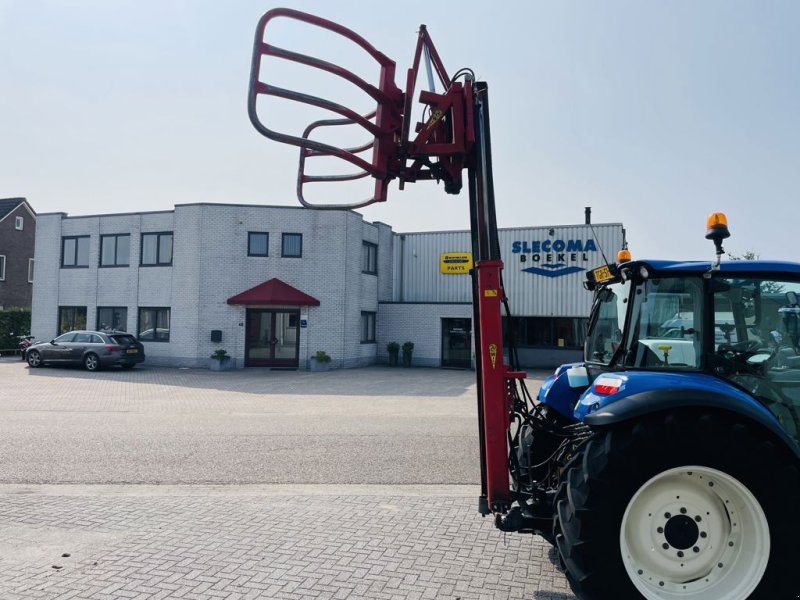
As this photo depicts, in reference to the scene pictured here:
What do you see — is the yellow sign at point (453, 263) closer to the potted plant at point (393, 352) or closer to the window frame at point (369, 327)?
the window frame at point (369, 327)

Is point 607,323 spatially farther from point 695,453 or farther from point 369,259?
point 369,259

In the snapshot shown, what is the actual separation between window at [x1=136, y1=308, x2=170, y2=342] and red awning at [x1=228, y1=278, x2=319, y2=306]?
127 inches

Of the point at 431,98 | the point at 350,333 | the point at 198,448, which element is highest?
the point at 431,98

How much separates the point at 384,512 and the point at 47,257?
2599 centimetres

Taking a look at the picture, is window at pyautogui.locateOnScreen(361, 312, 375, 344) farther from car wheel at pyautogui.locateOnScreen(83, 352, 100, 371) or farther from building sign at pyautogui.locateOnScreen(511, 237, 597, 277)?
car wheel at pyautogui.locateOnScreen(83, 352, 100, 371)

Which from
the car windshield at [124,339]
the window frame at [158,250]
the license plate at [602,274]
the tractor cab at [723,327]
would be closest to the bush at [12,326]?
the window frame at [158,250]

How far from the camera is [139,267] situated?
24.4 metres

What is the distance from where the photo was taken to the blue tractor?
10.5 ft

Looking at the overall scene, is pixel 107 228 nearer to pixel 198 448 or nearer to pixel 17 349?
pixel 17 349

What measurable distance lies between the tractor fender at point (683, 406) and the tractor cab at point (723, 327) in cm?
26

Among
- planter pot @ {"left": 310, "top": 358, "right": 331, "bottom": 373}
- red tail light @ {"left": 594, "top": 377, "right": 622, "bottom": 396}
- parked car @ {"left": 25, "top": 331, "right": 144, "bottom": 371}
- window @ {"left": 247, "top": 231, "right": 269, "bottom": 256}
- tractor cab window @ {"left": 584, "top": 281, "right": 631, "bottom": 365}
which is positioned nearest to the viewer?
red tail light @ {"left": 594, "top": 377, "right": 622, "bottom": 396}

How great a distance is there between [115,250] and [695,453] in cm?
2593

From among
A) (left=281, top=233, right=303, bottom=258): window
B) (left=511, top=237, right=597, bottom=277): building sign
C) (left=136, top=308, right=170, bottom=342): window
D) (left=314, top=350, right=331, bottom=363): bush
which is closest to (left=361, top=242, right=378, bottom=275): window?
(left=281, top=233, right=303, bottom=258): window

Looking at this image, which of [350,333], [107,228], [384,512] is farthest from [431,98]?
[107,228]
